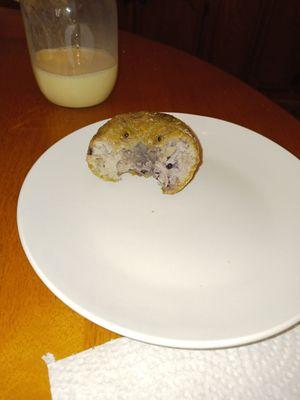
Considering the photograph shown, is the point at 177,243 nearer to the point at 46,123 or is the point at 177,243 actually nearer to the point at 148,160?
the point at 148,160

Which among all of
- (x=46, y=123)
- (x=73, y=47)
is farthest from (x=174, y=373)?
(x=73, y=47)

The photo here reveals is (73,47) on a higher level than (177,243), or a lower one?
higher

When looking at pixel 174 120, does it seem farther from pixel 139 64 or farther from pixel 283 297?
pixel 139 64

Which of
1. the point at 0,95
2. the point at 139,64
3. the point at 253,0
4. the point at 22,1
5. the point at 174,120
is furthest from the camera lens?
the point at 253,0

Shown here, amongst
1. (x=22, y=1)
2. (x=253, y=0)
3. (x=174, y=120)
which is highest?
(x=22, y=1)

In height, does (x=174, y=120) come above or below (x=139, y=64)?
above

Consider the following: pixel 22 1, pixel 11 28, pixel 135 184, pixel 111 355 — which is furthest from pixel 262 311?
pixel 11 28

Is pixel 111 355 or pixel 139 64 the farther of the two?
pixel 139 64
